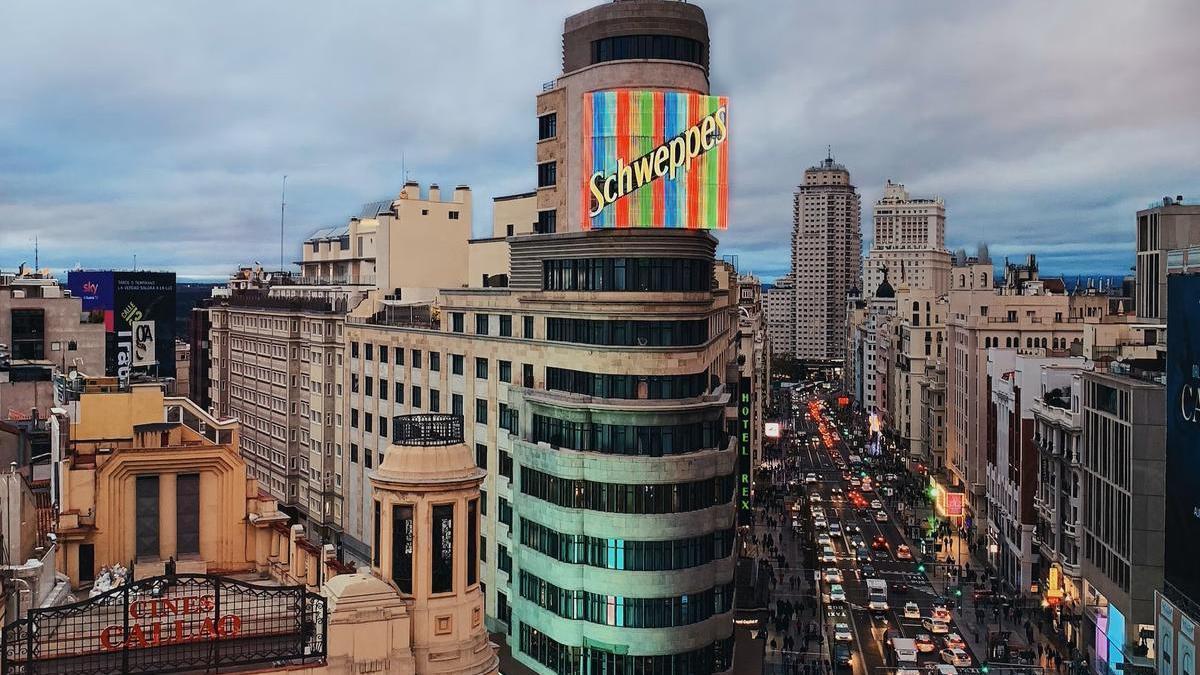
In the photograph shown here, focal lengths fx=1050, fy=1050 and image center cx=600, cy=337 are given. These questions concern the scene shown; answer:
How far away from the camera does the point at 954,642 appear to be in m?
76.7

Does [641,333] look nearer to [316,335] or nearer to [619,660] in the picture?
[619,660]

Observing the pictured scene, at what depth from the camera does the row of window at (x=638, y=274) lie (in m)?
56.8

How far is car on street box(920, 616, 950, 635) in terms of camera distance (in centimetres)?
8056

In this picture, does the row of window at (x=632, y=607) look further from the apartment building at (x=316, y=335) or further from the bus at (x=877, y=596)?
the apartment building at (x=316, y=335)

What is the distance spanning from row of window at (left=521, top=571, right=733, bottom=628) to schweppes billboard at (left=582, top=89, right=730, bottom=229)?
20.2 metres

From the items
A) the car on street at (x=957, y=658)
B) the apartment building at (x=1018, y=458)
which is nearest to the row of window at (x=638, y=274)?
the car on street at (x=957, y=658)

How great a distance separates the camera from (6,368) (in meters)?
60.0

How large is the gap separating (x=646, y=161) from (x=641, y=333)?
9983 millimetres

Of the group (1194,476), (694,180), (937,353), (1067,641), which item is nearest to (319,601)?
(694,180)

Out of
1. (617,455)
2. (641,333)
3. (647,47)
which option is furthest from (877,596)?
(647,47)

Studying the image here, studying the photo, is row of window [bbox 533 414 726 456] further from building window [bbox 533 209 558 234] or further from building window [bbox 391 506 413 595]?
building window [bbox 391 506 413 595]

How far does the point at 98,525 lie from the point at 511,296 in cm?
3818

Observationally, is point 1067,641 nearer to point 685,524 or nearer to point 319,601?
point 685,524

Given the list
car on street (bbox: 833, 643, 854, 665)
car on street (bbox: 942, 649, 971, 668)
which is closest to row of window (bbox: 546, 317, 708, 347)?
car on street (bbox: 833, 643, 854, 665)
